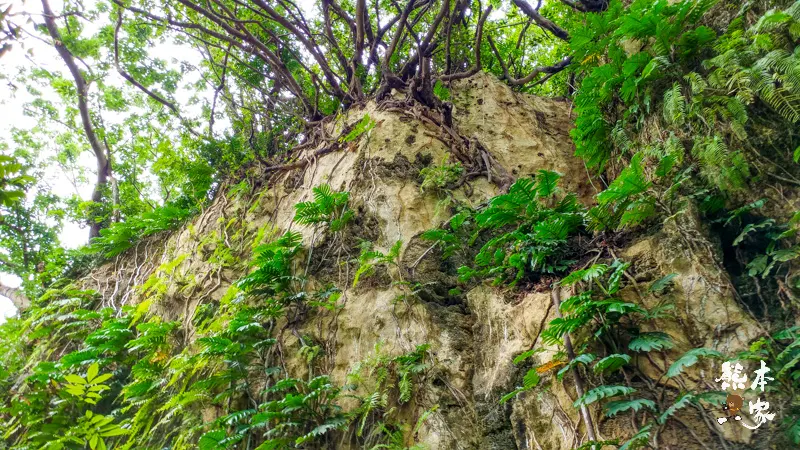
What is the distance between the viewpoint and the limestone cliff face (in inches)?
123

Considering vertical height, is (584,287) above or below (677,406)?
above

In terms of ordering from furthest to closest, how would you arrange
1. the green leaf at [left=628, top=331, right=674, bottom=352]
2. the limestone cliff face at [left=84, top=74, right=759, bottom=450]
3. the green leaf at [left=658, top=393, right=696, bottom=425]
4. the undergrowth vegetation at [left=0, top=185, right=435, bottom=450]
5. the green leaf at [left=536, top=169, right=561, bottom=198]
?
the green leaf at [left=536, top=169, right=561, bottom=198] < the undergrowth vegetation at [left=0, top=185, right=435, bottom=450] < the limestone cliff face at [left=84, top=74, right=759, bottom=450] < the green leaf at [left=628, top=331, right=674, bottom=352] < the green leaf at [left=658, top=393, right=696, bottom=425]

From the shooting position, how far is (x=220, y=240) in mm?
6250

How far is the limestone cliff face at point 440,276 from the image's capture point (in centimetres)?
312

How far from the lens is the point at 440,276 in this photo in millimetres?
4402

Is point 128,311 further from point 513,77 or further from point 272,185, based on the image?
point 513,77

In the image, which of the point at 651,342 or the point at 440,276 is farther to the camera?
the point at 440,276

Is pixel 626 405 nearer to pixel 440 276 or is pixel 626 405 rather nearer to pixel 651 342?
pixel 651 342

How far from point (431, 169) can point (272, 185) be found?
2.42 metres

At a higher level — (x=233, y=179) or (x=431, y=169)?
(x=233, y=179)

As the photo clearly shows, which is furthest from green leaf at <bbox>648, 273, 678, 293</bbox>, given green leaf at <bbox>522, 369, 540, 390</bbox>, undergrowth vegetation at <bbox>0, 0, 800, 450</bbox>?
green leaf at <bbox>522, 369, 540, 390</bbox>

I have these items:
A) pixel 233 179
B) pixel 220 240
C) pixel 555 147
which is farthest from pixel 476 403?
pixel 233 179

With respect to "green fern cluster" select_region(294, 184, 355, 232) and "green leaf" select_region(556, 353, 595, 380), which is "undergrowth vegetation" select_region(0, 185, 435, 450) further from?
"green leaf" select_region(556, 353, 595, 380)

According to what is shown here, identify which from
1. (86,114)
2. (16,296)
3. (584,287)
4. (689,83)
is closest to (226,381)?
(584,287)
